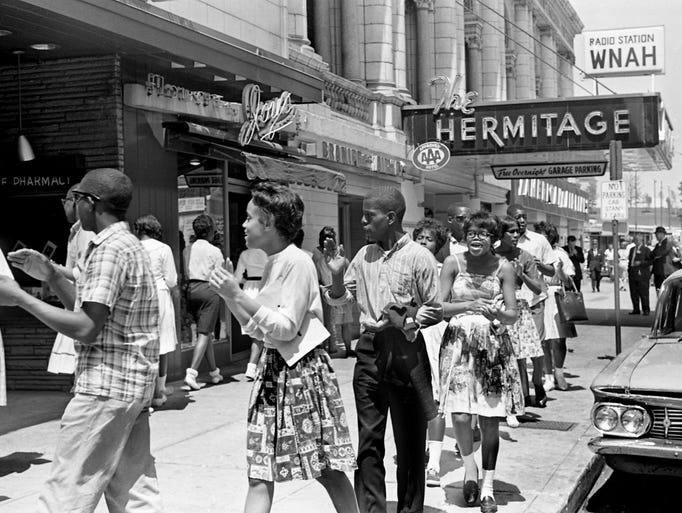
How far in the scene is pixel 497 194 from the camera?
28578 mm

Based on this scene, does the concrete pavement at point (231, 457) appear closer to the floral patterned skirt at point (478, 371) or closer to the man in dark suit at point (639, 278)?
the floral patterned skirt at point (478, 371)

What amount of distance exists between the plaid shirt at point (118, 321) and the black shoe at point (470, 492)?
264 cm

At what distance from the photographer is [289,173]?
12.1 meters

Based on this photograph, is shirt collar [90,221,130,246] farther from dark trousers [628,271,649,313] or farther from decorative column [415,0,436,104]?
dark trousers [628,271,649,313]

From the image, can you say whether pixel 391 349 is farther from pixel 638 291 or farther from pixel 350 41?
pixel 638 291

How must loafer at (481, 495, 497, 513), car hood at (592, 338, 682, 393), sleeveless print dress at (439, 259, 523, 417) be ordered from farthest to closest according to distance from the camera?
sleeveless print dress at (439, 259, 523, 417) → loafer at (481, 495, 497, 513) → car hood at (592, 338, 682, 393)

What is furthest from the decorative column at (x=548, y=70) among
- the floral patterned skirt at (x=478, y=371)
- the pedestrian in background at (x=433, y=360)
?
the floral patterned skirt at (x=478, y=371)

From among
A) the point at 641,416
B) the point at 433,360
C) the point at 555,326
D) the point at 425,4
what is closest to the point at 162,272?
the point at 433,360

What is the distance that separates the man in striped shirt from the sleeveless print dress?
626 mm

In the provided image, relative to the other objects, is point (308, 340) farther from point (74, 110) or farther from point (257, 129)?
point (257, 129)

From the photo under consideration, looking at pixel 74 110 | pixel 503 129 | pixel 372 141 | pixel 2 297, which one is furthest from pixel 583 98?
pixel 2 297

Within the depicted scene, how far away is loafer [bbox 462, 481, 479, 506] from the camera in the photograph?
5.91 meters

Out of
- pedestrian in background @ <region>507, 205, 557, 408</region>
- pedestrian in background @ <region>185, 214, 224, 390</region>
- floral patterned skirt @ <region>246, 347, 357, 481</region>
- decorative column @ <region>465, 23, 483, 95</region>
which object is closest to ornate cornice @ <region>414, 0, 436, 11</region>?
decorative column @ <region>465, 23, 483, 95</region>

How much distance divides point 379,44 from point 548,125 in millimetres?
3789
